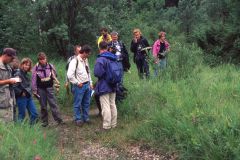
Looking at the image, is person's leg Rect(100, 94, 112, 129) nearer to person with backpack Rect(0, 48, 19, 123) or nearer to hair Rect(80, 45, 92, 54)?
hair Rect(80, 45, 92, 54)

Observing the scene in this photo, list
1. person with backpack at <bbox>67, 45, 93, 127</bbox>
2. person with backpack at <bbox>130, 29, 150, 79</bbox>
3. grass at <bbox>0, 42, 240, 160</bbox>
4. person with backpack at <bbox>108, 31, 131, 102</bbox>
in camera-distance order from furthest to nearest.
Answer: person with backpack at <bbox>130, 29, 150, 79</bbox> → person with backpack at <bbox>108, 31, 131, 102</bbox> → person with backpack at <bbox>67, 45, 93, 127</bbox> → grass at <bbox>0, 42, 240, 160</bbox>

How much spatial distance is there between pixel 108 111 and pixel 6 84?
2.11 meters

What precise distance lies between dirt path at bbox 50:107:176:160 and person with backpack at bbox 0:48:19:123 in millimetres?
1089

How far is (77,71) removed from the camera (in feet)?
28.6

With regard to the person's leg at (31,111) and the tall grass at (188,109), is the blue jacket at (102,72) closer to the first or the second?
the tall grass at (188,109)

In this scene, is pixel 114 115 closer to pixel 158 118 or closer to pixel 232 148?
pixel 158 118

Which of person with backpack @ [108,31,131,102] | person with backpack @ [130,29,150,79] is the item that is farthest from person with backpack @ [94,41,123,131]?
person with backpack @ [130,29,150,79]

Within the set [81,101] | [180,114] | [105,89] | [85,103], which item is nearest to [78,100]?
[81,101]

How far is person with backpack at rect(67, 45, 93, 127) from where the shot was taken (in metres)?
8.65

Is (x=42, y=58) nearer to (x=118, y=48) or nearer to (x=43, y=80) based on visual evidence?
(x=43, y=80)

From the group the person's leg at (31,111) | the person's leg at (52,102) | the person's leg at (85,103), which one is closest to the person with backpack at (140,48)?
the person's leg at (85,103)

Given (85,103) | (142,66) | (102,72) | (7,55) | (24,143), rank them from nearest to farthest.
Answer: (24,143) → (7,55) → (102,72) → (85,103) → (142,66)

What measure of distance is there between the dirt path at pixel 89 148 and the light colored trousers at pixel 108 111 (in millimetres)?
310

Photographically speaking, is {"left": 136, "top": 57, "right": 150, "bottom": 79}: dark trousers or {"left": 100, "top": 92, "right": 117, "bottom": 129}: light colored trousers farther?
{"left": 136, "top": 57, "right": 150, "bottom": 79}: dark trousers
